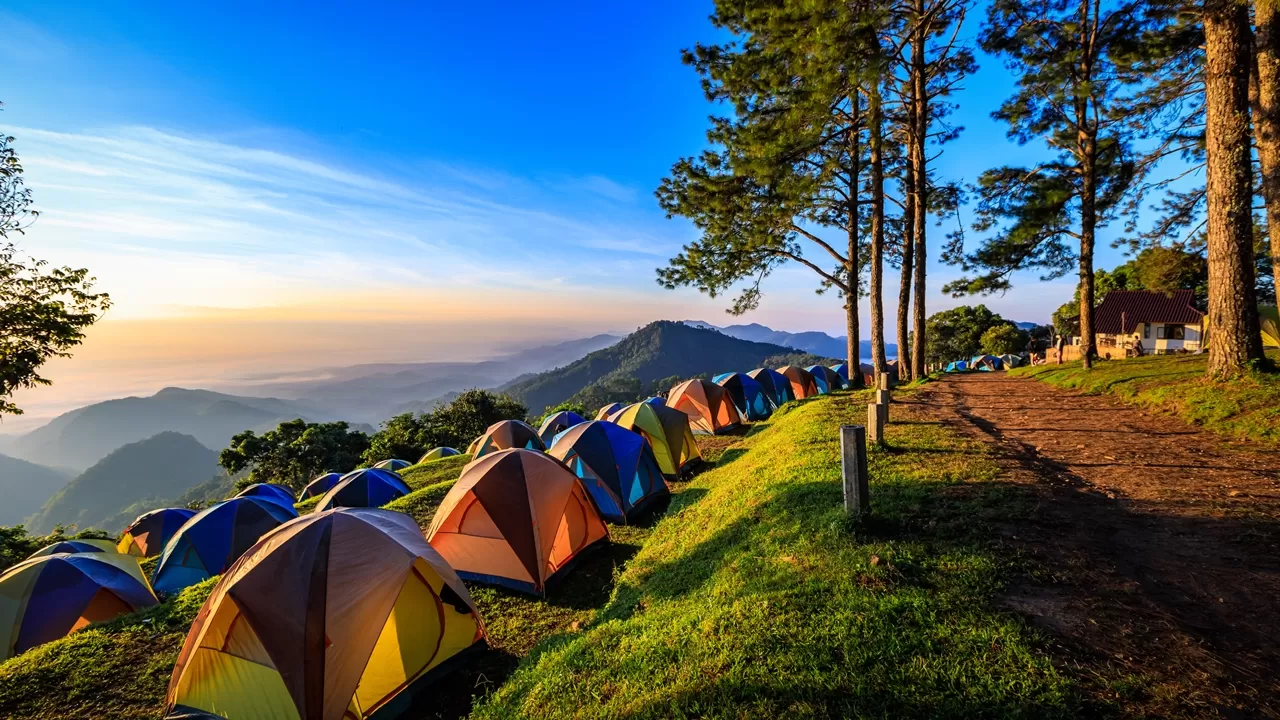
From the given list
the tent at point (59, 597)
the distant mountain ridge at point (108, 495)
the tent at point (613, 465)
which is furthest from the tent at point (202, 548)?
the distant mountain ridge at point (108, 495)

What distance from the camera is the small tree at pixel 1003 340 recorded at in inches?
1916

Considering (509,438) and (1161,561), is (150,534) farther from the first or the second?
(1161,561)

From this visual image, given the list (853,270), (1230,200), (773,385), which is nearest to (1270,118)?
(1230,200)

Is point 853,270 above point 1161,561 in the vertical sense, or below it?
above

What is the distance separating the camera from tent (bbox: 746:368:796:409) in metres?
23.1

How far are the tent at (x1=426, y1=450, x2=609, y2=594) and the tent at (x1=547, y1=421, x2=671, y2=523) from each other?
1894 millimetres

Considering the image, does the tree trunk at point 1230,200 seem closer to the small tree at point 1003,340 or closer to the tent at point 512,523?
the tent at point 512,523

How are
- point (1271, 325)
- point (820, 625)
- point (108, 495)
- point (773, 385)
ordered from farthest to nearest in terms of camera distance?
point (108, 495) → point (773, 385) → point (1271, 325) → point (820, 625)

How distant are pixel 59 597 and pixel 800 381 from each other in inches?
1058

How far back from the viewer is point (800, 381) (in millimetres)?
26969

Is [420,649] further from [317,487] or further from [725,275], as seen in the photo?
[317,487]

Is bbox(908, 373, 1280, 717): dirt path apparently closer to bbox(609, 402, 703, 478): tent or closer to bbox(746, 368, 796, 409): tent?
bbox(609, 402, 703, 478): tent

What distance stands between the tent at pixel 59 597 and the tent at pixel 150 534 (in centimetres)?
726

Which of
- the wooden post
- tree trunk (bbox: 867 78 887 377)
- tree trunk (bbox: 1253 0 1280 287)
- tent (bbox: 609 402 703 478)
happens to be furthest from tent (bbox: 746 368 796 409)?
tree trunk (bbox: 1253 0 1280 287)
